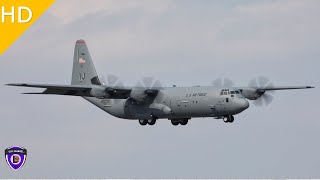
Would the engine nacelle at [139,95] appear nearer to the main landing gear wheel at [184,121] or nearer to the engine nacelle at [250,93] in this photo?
the main landing gear wheel at [184,121]

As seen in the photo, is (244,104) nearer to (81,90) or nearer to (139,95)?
(139,95)

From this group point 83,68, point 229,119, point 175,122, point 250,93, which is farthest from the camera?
point 83,68

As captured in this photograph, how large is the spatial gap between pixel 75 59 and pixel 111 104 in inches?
331

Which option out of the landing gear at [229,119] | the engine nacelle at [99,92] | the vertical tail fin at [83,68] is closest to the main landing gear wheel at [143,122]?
the engine nacelle at [99,92]

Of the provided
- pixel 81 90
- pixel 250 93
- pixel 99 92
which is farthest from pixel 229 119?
pixel 81 90

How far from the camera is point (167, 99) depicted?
3312 inches

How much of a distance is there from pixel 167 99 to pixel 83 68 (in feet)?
45.0

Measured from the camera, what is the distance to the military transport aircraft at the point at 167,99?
8038 centimetres

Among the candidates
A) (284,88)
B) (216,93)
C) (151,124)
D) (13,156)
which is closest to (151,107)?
(151,124)

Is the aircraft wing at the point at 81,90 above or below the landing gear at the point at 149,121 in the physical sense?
above

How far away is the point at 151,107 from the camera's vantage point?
280ft

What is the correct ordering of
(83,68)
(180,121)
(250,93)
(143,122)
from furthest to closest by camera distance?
(83,68), (180,121), (143,122), (250,93)

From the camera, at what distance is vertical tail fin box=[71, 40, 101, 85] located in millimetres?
93625

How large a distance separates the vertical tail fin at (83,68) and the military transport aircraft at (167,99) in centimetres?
182
